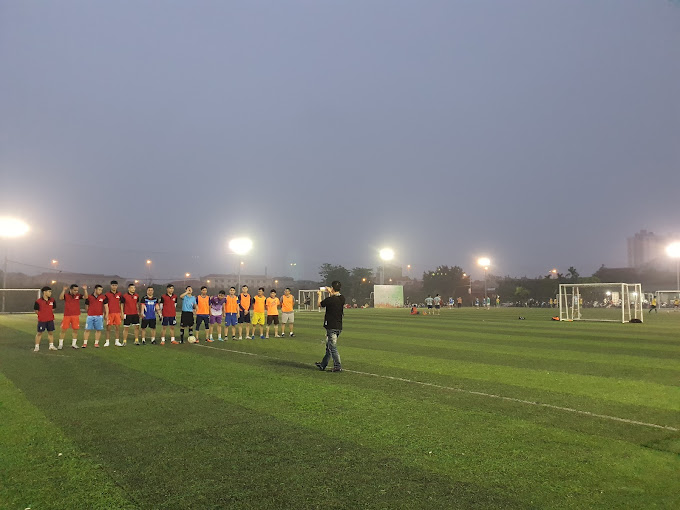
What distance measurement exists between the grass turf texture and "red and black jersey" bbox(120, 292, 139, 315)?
14.3 ft

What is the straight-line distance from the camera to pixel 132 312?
1641cm

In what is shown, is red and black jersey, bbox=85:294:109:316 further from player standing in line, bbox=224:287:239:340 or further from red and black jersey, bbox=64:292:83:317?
player standing in line, bbox=224:287:239:340

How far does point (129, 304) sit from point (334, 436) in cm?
1268

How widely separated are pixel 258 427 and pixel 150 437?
1308 millimetres

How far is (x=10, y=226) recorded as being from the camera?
143 ft

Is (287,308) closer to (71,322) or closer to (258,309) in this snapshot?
(258,309)

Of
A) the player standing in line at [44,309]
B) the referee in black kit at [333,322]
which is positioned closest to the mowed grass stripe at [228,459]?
the referee in black kit at [333,322]

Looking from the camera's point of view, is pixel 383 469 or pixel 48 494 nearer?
pixel 48 494

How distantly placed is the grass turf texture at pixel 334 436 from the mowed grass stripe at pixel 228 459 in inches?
0.9

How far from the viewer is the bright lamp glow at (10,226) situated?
43.3m

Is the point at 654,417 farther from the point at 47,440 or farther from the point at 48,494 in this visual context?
the point at 47,440

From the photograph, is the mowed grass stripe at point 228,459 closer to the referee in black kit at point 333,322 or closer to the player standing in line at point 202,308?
the referee in black kit at point 333,322

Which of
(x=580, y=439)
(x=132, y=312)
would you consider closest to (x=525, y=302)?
(x=132, y=312)

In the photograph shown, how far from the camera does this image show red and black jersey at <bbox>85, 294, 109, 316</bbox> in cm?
1559
